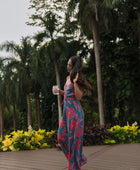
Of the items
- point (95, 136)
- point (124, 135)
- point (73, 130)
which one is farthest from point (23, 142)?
point (73, 130)

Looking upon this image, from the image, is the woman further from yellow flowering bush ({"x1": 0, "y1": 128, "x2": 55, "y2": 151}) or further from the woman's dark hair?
yellow flowering bush ({"x1": 0, "y1": 128, "x2": 55, "y2": 151})

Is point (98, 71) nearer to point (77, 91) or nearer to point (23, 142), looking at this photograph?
point (23, 142)

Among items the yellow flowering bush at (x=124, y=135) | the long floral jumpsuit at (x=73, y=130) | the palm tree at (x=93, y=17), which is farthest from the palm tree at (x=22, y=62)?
the long floral jumpsuit at (x=73, y=130)

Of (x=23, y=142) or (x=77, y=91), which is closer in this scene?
(x=77, y=91)

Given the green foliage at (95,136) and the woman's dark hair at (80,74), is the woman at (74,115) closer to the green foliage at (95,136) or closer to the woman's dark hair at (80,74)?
the woman's dark hair at (80,74)

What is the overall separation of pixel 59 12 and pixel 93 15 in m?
5.01

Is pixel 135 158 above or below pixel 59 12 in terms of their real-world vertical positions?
below

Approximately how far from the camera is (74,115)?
11.2 feet

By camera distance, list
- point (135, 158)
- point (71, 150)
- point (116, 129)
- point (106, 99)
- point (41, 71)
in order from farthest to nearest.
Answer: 1. point (41, 71)
2. point (106, 99)
3. point (116, 129)
4. point (135, 158)
5. point (71, 150)

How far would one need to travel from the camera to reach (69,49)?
56.4ft

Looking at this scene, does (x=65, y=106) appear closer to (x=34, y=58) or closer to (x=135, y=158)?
(x=135, y=158)

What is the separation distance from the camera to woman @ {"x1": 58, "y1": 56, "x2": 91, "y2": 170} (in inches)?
132

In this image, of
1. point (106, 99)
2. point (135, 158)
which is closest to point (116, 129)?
point (135, 158)

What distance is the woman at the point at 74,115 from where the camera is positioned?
11.0 feet
